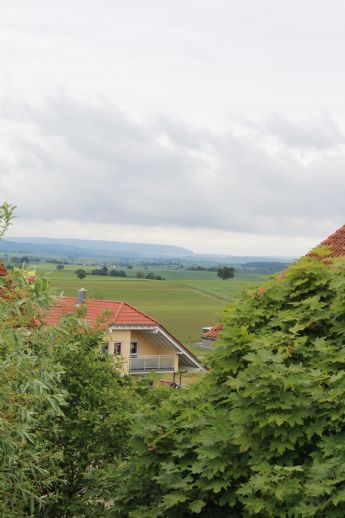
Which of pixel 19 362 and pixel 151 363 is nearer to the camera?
pixel 19 362

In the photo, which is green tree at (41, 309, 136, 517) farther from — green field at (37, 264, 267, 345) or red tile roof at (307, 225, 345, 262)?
green field at (37, 264, 267, 345)

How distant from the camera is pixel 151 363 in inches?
1640

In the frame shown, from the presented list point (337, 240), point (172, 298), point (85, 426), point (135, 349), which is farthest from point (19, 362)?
point (172, 298)

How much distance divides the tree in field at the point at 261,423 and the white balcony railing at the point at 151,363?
30209 mm

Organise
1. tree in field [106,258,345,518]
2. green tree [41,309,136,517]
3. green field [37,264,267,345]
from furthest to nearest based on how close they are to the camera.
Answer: green field [37,264,267,345], green tree [41,309,136,517], tree in field [106,258,345,518]

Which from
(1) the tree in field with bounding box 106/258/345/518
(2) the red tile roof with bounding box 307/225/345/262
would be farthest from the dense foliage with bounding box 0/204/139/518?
(2) the red tile roof with bounding box 307/225/345/262

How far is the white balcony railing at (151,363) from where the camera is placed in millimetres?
41406

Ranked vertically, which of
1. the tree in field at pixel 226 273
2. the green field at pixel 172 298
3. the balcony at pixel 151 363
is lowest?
the green field at pixel 172 298

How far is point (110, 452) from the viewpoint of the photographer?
42.6 ft

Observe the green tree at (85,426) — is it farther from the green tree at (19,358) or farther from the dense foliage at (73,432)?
the green tree at (19,358)

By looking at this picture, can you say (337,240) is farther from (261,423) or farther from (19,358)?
(19,358)

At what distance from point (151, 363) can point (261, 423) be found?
1313 inches

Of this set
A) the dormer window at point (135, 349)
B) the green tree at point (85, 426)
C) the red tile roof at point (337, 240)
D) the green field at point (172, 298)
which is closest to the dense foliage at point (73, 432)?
the green tree at point (85, 426)

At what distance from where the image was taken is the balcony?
41406mm
